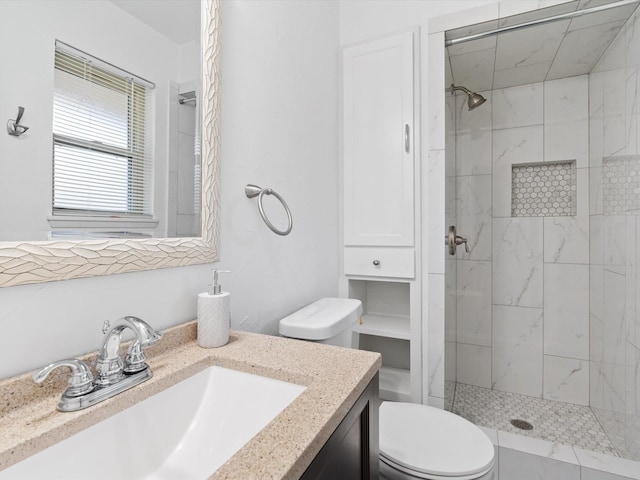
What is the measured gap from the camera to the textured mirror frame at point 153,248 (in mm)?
560

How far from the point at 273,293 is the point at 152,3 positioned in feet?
2.87

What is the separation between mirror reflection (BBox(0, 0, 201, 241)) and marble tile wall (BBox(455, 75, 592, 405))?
1.88 meters

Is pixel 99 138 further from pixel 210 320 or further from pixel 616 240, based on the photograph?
pixel 616 240

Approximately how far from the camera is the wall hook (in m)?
0.57

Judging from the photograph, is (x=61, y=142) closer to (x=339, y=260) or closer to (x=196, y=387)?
(x=196, y=387)

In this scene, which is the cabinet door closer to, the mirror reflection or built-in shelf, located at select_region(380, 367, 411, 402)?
built-in shelf, located at select_region(380, 367, 411, 402)

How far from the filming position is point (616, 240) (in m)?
1.67

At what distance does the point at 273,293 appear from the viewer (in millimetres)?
1229

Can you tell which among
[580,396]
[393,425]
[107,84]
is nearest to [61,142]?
[107,84]

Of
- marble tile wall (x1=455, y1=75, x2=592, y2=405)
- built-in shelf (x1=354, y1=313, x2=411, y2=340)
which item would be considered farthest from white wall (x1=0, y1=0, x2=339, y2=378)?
marble tile wall (x1=455, y1=75, x2=592, y2=405)

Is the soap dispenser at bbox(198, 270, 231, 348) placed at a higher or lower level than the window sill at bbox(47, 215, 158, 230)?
lower

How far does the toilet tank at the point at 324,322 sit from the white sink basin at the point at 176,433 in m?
0.37

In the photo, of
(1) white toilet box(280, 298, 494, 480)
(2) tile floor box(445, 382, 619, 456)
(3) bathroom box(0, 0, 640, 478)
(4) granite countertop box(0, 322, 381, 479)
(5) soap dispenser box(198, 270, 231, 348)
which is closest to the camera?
(4) granite countertop box(0, 322, 381, 479)

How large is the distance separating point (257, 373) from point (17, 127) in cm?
60
